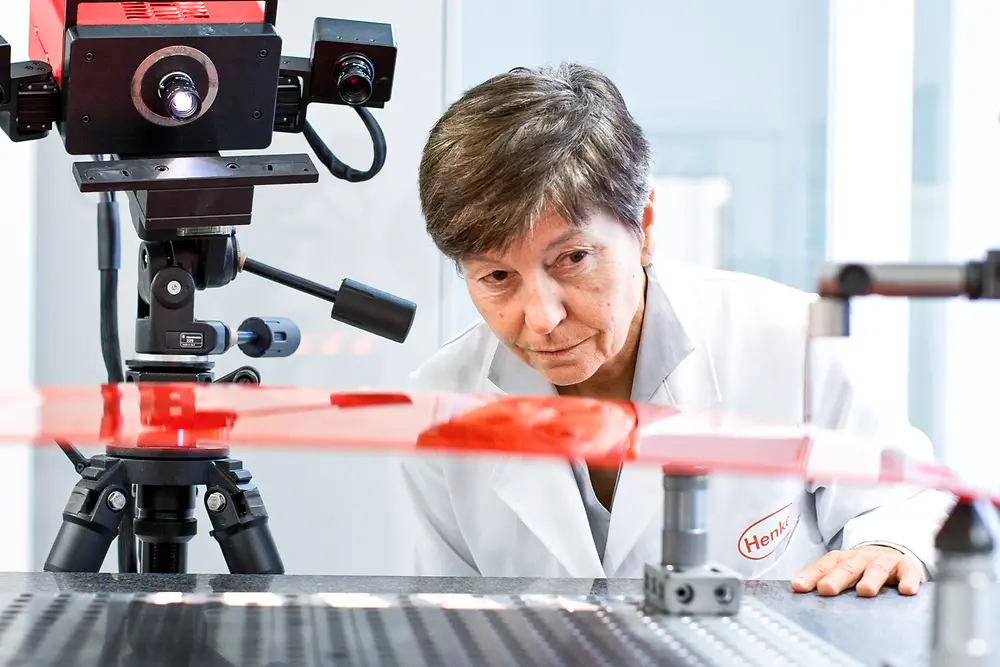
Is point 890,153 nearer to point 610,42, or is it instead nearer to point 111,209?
point 610,42

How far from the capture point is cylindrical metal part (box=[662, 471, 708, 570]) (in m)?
0.73

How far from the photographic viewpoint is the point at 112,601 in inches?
30.7

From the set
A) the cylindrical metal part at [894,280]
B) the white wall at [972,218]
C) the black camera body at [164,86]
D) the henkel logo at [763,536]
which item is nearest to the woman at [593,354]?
the henkel logo at [763,536]

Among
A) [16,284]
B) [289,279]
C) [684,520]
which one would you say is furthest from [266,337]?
[16,284]

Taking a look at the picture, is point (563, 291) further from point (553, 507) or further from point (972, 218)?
point (972, 218)

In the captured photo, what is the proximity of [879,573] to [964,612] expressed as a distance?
1.57ft

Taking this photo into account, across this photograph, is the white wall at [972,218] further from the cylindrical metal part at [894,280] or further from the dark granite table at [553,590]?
the cylindrical metal part at [894,280]

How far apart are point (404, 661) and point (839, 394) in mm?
771

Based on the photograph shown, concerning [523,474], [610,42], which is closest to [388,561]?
[523,474]

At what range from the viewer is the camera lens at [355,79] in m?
1.05

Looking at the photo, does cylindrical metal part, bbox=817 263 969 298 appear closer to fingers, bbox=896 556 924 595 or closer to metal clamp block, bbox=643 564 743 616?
metal clamp block, bbox=643 564 743 616

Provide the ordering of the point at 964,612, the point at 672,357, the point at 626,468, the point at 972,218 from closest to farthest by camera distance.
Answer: the point at 964,612, the point at 626,468, the point at 672,357, the point at 972,218

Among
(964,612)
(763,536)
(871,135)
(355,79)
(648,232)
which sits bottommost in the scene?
(763,536)

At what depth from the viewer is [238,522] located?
3.38 feet
